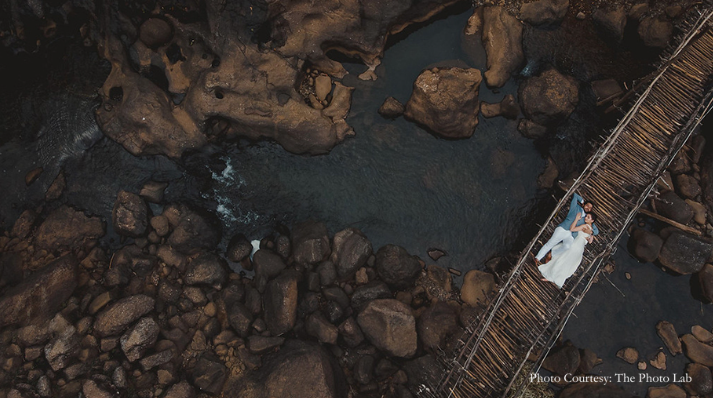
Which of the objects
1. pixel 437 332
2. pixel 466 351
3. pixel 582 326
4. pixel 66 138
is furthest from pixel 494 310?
pixel 66 138

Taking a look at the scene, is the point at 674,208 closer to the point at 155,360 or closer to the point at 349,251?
the point at 349,251

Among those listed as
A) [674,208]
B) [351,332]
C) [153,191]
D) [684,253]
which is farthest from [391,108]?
[684,253]

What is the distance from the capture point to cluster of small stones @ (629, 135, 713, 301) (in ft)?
24.1

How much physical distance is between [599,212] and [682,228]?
6.87ft

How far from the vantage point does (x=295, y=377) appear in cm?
632

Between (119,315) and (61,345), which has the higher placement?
(119,315)

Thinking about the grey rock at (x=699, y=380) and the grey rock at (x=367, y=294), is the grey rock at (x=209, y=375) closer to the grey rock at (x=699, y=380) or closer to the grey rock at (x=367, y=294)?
the grey rock at (x=367, y=294)

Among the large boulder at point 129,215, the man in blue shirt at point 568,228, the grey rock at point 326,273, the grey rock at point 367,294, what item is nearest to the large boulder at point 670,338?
the man in blue shirt at point 568,228

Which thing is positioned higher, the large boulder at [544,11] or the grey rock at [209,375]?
the large boulder at [544,11]

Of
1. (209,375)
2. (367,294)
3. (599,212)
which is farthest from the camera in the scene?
(367,294)

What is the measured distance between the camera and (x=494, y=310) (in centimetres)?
616

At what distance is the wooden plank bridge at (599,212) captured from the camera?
20.5ft

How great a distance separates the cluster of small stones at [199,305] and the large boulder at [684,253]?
3343 millimetres

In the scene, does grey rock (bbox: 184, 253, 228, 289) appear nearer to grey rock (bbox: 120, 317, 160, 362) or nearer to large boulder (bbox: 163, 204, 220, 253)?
large boulder (bbox: 163, 204, 220, 253)
